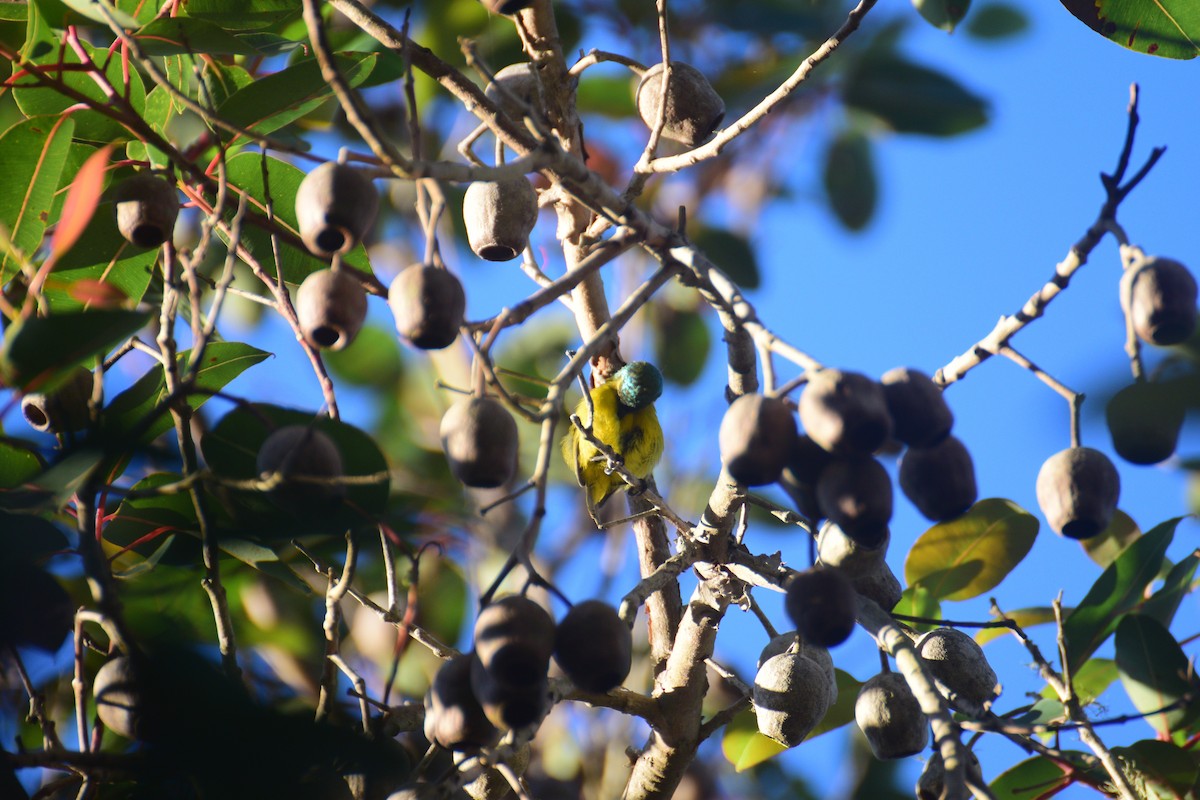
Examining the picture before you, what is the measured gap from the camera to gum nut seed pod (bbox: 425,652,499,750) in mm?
867

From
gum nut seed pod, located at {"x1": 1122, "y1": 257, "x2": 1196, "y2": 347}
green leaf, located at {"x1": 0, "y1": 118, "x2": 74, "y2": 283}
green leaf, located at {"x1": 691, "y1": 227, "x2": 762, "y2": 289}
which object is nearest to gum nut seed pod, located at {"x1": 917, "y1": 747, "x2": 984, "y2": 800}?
gum nut seed pod, located at {"x1": 1122, "y1": 257, "x2": 1196, "y2": 347}

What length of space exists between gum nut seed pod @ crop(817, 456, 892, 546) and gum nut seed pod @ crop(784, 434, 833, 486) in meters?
0.02

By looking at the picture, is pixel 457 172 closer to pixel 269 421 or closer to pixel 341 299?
pixel 341 299

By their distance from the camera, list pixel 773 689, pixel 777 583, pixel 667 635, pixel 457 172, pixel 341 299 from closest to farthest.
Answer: pixel 457 172 → pixel 341 299 → pixel 777 583 → pixel 773 689 → pixel 667 635

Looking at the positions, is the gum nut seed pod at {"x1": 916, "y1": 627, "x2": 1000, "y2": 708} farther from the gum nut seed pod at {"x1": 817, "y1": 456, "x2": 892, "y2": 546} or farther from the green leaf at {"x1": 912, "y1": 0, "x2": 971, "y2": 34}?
the green leaf at {"x1": 912, "y1": 0, "x2": 971, "y2": 34}

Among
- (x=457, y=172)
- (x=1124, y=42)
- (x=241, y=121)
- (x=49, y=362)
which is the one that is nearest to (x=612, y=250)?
(x=457, y=172)

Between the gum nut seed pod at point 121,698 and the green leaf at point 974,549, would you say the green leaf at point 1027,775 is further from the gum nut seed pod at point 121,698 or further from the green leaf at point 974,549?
the gum nut seed pod at point 121,698

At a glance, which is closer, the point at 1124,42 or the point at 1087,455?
the point at 1087,455

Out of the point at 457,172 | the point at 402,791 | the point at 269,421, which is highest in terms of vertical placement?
the point at 457,172

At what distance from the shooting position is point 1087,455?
36.8 inches

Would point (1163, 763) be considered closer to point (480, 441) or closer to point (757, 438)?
point (757, 438)

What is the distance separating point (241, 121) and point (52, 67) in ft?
0.68

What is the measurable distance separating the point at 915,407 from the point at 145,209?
0.77m

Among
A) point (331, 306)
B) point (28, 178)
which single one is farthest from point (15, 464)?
point (331, 306)
